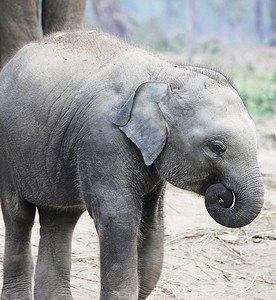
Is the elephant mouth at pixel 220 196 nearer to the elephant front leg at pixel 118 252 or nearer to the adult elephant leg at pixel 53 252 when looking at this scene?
the elephant front leg at pixel 118 252

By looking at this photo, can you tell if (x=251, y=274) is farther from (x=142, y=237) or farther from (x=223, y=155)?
(x=223, y=155)

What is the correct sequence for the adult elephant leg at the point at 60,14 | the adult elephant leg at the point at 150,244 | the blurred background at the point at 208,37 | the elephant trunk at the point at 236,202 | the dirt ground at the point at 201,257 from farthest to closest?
the blurred background at the point at 208,37
the adult elephant leg at the point at 60,14
the dirt ground at the point at 201,257
the adult elephant leg at the point at 150,244
the elephant trunk at the point at 236,202

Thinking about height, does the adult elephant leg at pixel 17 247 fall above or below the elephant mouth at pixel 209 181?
below

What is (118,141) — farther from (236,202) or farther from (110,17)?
(110,17)

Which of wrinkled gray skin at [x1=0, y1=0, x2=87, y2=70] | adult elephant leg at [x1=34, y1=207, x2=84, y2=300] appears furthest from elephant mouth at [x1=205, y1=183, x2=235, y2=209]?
wrinkled gray skin at [x1=0, y1=0, x2=87, y2=70]

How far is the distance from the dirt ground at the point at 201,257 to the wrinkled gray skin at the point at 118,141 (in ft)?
2.69

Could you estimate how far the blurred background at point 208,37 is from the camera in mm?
13462

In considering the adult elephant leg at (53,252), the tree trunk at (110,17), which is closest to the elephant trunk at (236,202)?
the adult elephant leg at (53,252)

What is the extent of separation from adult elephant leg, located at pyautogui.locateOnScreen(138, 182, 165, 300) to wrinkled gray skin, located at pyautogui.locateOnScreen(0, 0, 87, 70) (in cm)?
283

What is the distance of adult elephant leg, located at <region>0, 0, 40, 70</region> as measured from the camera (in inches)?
248

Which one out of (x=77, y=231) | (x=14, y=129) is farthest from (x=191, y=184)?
(x=77, y=231)

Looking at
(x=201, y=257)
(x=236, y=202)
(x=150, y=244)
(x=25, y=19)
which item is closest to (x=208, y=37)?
(x=25, y=19)

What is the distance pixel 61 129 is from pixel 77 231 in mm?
2195

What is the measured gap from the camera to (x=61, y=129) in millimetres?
3559
